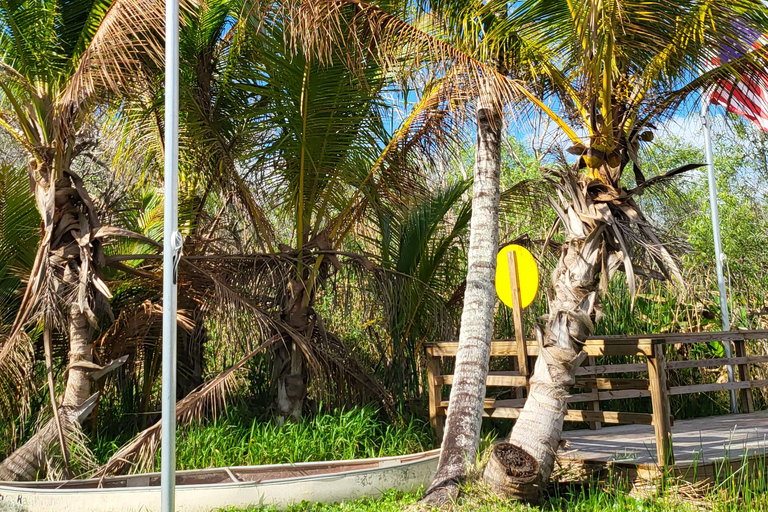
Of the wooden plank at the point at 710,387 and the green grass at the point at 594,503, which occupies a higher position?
the wooden plank at the point at 710,387

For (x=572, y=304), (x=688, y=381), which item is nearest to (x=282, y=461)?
(x=572, y=304)

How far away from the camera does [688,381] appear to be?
35.1 ft

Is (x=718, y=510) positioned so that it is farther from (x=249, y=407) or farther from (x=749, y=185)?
(x=749, y=185)

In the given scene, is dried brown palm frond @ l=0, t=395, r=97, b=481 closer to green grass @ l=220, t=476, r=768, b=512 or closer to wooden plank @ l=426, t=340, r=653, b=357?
green grass @ l=220, t=476, r=768, b=512

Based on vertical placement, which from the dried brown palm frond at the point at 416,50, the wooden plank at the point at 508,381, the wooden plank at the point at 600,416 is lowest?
the wooden plank at the point at 600,416

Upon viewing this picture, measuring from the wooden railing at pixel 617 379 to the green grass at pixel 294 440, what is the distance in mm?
550

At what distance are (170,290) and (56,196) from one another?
10.3ft

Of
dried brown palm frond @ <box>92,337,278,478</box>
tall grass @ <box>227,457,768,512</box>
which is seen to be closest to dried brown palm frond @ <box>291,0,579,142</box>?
tall grass @ <box>227,457,768,512</box>

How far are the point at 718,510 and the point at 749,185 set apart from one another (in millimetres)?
14386

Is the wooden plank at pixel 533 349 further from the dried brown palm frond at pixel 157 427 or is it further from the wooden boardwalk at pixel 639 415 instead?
the dried brown palm frond at pixel 157 427

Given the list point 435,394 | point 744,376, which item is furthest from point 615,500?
point 744,376

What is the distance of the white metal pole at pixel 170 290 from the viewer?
4.19 m

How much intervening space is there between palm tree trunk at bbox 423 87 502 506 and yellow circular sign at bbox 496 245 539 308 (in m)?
0.25

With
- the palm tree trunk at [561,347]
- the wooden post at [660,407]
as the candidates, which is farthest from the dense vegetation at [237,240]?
the wooden post at [660,407]
